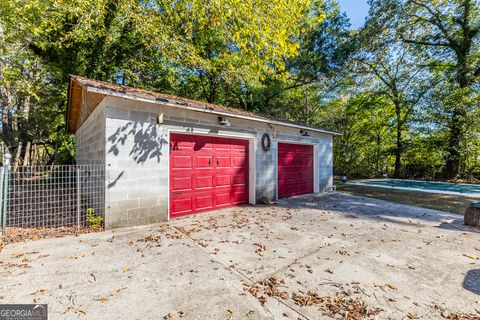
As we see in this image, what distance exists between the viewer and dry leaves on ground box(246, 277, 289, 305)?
232 centimetres

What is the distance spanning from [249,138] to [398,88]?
1441cm

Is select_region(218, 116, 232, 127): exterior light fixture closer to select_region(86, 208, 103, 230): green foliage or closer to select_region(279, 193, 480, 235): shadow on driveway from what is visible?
select_region(279, 193, 480, 235): shadow on driveway

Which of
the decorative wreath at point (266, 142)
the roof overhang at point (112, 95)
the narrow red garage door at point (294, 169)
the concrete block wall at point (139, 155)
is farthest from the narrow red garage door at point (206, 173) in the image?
the narrow red garage door at point (294, 169)

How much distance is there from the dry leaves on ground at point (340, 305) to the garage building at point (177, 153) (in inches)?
145

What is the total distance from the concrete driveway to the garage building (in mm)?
724

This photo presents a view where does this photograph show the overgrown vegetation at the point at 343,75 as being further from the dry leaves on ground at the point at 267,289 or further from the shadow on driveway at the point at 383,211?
the dry leaves on ground at the point at 267,289

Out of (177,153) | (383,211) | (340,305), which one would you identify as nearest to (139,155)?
(177,153)

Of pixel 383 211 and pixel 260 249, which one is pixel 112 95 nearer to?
pixel 260 249

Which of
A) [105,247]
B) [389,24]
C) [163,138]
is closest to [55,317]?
[105,247]

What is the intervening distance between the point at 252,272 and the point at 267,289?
410 millimetres

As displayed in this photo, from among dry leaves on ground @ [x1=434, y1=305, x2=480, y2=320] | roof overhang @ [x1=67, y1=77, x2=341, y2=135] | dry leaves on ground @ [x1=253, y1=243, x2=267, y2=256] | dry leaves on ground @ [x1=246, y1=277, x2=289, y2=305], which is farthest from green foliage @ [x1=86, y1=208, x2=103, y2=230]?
dry leaves on ground @ [x1=434, y1=305, x2=480, y2=320]

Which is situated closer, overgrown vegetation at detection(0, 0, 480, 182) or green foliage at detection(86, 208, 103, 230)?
green foliage at detection(86, 208, 103, 230)

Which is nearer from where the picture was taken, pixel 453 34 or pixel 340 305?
pixel 340 305

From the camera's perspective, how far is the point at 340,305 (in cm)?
218
